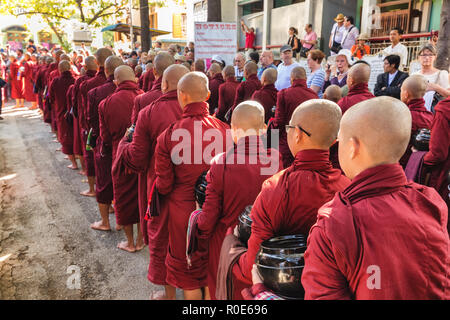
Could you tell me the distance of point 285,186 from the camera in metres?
1.60

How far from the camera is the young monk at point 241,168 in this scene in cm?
211

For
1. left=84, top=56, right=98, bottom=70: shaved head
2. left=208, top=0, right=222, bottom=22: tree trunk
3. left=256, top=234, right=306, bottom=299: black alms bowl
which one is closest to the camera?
left=256, top=234, right=306, bottom=299: black alms bowl

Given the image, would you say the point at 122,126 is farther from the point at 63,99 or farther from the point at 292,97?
the point at 63,99

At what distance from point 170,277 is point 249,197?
3.68 ft

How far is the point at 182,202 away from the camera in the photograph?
9.05 feet

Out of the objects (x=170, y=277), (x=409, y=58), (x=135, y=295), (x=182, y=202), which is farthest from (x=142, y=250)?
(x=409, y=58)

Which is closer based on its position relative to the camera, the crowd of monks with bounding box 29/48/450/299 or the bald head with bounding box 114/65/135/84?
the crowd of monks with bounding box 29/48/450/299

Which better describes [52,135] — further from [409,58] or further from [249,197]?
[409,58]

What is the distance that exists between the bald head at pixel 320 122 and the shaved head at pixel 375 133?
386mm

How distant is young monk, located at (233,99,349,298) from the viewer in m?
1.59

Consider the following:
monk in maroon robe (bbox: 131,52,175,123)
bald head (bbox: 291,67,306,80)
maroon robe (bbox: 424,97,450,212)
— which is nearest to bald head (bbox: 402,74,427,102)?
maroon robe (bbox: 424,97,450,212)

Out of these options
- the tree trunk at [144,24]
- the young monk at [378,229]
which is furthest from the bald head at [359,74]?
the tree trunk at [144,24]

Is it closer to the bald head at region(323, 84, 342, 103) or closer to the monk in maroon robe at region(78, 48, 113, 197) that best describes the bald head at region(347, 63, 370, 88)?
the bald head at region(323, 84, 342, 103)

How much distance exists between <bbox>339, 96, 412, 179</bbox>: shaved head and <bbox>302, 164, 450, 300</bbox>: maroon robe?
48mm
